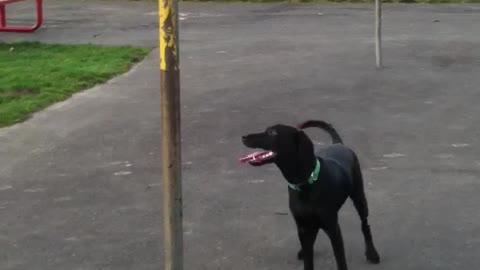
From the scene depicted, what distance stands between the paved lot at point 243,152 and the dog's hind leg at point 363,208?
105 millimetres

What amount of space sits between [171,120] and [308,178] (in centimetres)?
108

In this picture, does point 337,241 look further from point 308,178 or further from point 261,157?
point 261,157

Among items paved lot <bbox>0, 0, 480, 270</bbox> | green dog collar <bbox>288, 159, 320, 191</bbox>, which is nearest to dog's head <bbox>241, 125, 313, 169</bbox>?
green dog collar <bbox>288, 159, 320, 191</bbox>

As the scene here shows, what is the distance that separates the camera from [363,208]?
5.86 m

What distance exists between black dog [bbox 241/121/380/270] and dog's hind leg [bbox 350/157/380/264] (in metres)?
0.05

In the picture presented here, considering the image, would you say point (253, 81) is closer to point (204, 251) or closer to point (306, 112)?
point (306, 112)

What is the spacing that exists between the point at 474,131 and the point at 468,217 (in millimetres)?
2829

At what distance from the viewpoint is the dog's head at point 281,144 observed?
16.4 ft

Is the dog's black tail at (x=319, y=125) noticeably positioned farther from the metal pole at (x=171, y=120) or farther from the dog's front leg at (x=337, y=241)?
the metal pole at (x=171, y=120)

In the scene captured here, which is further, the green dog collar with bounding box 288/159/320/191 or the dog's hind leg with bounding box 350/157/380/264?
the dog's hind leg with bounding box 350/157/380/264

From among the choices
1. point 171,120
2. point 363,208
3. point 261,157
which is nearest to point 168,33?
point 171,120

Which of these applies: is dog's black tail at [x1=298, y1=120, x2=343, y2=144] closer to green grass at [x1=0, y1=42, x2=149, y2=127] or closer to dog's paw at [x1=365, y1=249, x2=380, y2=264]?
dog's paw at [x1=365, y1=249, x2=380, y2=264]

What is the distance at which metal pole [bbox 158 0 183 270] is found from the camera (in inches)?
166

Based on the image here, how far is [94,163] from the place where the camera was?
27.6ft
